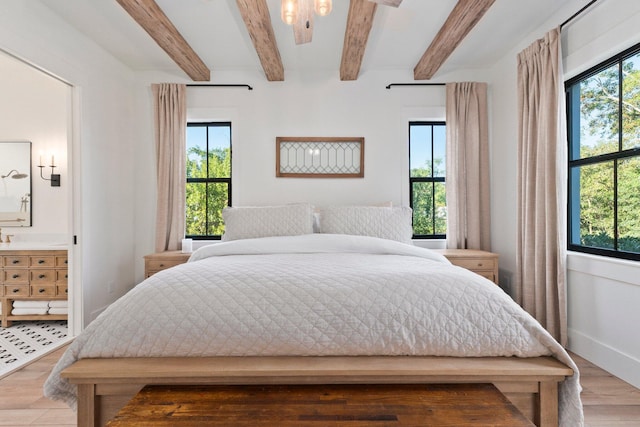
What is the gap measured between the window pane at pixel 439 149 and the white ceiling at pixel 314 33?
596mm

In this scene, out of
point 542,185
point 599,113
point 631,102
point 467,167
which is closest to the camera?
point 631,102

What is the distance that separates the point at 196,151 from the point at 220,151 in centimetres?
28

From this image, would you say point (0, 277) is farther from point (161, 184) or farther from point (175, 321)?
point (175, 321)

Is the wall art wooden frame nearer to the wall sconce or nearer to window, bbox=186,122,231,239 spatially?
window, bbox=186,122,231,239

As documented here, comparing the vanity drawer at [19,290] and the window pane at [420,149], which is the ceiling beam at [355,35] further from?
the vanity drawer at [19,290]

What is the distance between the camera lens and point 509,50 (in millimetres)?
3273

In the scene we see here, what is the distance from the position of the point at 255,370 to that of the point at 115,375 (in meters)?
0.51

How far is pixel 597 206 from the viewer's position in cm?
246

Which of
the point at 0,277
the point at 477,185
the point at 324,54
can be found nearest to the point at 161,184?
the point at 0,277

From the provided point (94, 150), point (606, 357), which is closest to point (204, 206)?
point (94, 150)

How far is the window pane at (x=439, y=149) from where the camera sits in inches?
149

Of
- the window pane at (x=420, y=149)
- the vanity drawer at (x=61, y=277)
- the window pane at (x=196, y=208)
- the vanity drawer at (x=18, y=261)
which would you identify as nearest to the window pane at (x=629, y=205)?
the window pane at (x=420, y=149)

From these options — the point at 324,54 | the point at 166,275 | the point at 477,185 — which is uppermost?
the point at 324,54

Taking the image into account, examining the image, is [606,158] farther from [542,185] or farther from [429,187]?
[429,187]
